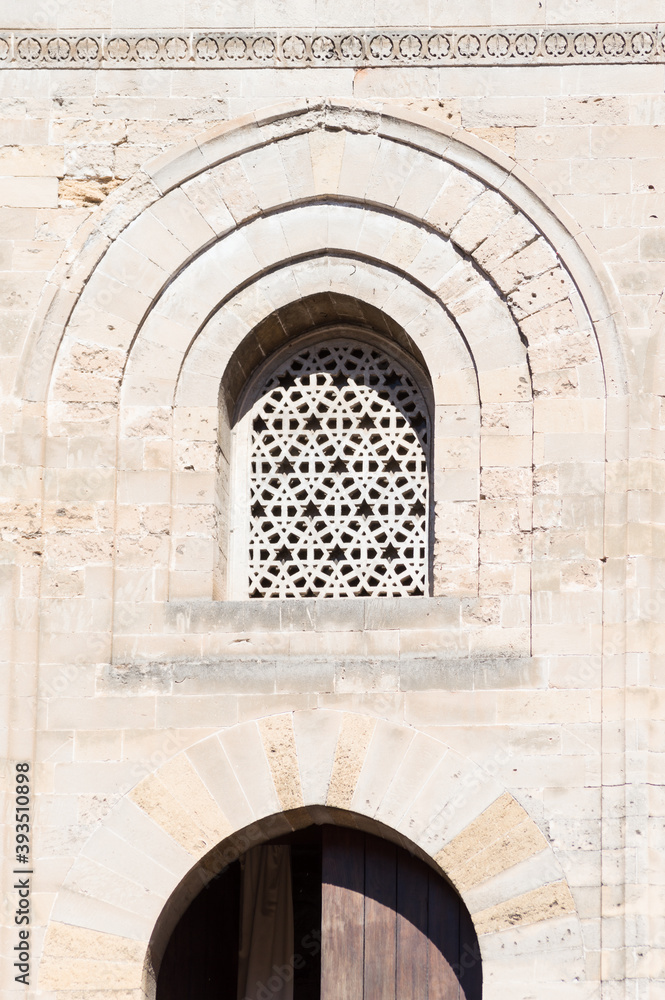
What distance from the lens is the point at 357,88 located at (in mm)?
8484

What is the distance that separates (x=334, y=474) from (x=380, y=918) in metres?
2.23

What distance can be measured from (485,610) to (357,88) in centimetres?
276

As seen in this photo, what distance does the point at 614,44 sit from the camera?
27.6ft

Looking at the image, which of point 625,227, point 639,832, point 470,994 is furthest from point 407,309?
point 470,994

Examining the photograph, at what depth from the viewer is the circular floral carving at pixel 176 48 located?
8562 mm

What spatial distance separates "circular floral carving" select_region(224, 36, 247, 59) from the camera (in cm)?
855

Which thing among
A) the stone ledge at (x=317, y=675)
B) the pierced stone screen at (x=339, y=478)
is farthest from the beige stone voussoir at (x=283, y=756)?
the pierced stone screen at (x=339, y=478)

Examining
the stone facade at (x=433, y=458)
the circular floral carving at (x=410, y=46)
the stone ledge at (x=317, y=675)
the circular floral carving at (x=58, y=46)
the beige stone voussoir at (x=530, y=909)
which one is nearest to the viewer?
the beige stone voussoir at (x=530, y=909)

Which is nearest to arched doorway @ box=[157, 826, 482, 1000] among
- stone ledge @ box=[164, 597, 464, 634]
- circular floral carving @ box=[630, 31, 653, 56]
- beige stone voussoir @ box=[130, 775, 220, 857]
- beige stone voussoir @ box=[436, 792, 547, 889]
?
beige stone voussoir @ box=[436, 792, 547, 889]

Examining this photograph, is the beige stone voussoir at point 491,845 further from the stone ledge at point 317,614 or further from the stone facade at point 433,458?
the stone ledge at point 317,614

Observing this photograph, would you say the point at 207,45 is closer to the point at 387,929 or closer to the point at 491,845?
the point at 491,845

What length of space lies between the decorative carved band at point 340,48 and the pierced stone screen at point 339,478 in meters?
1.51

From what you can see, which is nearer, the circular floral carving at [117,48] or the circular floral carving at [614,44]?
the circular floral carving at [614,44]

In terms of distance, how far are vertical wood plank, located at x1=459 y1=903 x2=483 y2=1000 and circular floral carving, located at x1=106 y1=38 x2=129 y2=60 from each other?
463 cm
